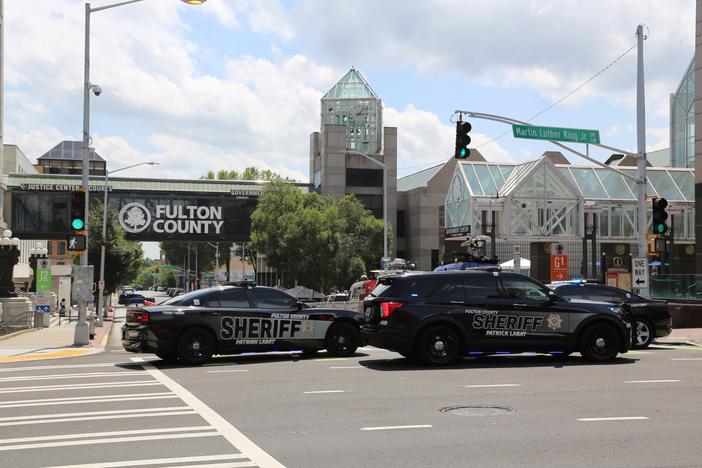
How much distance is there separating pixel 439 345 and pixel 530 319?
6.03ft

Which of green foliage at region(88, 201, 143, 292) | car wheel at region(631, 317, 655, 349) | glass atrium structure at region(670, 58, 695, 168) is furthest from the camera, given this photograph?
glass atrium structure at region(670, 58, 695, 168)

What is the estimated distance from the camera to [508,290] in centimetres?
1577

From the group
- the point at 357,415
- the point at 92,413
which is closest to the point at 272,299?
the point at 92,413

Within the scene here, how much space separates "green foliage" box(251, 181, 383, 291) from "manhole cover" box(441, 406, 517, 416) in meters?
44.3

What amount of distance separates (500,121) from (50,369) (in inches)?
549

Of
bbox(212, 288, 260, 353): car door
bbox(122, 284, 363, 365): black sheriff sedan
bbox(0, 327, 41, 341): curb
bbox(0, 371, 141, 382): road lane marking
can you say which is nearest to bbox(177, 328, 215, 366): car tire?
bbox(122, 284, 363, 365): black sheriff sedan

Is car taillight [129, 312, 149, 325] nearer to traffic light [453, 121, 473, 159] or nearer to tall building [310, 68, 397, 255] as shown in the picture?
traffic light [453, 121, 473, 159]

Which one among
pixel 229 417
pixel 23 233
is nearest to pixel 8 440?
pixel 229 417

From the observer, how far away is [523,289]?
51.9 ft

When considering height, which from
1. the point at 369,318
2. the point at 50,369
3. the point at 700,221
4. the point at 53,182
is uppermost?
the point at 53,182

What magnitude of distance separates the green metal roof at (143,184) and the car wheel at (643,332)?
47.9m

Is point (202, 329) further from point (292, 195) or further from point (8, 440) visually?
point (292, 195)

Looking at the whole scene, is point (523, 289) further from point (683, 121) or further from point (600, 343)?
point (683, 121)

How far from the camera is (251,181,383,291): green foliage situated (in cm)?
5497
